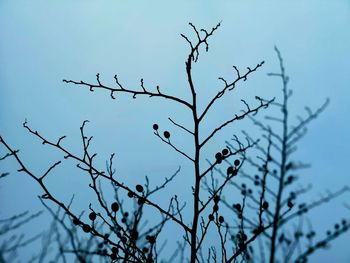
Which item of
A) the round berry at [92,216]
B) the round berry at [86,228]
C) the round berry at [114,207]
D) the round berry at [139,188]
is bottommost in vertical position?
the round berry at [86,228]

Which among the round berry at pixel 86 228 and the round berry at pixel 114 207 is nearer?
the round berry at pixel 86 228

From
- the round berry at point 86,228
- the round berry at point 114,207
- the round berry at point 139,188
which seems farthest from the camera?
the round berry at point 139,188

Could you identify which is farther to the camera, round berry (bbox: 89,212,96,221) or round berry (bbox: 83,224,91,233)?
round berry (bbox: 89,212,96,221)

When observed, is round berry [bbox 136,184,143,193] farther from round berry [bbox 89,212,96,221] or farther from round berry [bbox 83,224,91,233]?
round berry [bbox 83,224,91,233]

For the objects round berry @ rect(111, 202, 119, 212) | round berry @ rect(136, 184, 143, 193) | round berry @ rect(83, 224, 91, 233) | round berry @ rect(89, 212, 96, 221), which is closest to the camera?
round berry @ rect(83, 224, 91, 233)

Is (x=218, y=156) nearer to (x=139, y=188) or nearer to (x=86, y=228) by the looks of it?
(x=139, y=188)

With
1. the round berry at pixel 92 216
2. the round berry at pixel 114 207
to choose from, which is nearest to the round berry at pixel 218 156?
the round berry at pixel 114 207

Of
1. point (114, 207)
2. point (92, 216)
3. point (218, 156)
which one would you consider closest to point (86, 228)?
point (92, 216)

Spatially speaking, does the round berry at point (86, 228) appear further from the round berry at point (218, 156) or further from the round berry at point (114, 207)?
the round berry at point (218, 156)

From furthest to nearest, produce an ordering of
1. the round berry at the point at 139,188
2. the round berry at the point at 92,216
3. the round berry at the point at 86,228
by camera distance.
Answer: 1. the round berry at the point at 139,188
2. the round berry at the point at 92,216
3. the round berry at the point at 86,228

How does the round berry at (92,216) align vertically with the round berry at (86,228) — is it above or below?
above

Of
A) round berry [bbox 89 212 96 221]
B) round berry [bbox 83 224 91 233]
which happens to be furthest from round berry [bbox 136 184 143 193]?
round berry [bbox 83 224 91 233]

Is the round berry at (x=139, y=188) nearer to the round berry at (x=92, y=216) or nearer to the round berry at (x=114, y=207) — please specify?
the round berry at (x=114, y=207)

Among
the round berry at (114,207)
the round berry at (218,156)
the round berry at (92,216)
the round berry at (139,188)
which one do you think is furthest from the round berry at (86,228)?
the round berry at (218,156)
